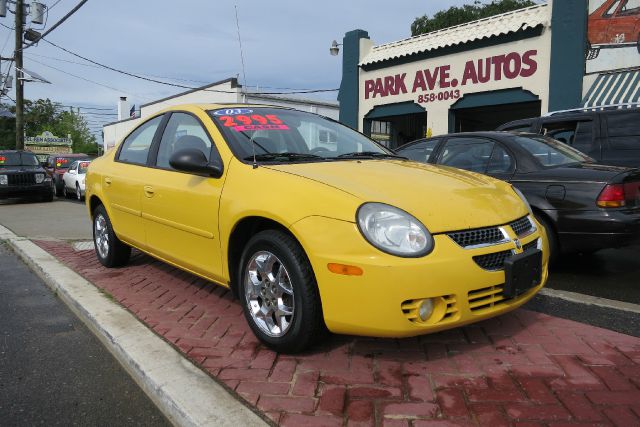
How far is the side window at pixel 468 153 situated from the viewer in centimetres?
516

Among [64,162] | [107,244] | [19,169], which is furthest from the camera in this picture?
[64,162]

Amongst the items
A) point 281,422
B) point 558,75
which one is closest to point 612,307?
point 281,422

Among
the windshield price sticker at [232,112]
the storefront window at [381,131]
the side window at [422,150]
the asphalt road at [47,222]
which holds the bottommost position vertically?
the asphalt road at [47,222]

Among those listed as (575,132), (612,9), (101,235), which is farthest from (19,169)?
(612,9)

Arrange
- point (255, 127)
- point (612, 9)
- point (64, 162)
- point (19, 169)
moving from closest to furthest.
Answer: point (255, 127), point (612, 9), point (19, 169), point (64, 162)

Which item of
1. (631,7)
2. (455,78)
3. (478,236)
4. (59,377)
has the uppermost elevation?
(631,7)

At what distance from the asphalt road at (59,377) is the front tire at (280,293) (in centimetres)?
74

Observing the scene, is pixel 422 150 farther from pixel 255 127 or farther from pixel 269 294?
pixel 269 294

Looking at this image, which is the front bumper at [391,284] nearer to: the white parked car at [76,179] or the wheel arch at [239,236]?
the wheel arch at [239,236]

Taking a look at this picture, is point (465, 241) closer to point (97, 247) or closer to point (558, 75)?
point (97, 247)

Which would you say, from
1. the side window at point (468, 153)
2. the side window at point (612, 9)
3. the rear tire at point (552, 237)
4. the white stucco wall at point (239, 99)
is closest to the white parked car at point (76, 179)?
the white stucco wall at point (239, 99)

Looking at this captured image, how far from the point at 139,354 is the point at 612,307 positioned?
3.22m

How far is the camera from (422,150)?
584 centimetres

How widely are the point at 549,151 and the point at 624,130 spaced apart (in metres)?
1.09
